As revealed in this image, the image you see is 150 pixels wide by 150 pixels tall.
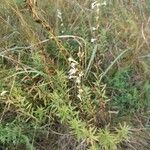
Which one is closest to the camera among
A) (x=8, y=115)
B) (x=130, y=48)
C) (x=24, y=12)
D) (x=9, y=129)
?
(x=9, y=129)

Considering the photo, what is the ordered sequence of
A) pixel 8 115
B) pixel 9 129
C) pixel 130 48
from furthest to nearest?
pixel 130 48 < pixel 8 115 < pixel 9 129

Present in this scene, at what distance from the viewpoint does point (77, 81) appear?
1.86m

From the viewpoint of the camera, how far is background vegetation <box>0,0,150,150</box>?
192 cm

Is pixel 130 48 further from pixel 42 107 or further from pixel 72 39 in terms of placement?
pixel 42 107

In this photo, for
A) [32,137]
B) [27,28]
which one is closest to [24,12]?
[27,28]

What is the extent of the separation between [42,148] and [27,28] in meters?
0.59

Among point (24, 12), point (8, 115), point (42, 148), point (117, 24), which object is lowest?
point (42, 148)

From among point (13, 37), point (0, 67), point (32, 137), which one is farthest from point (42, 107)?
Answer: point (13, 37)

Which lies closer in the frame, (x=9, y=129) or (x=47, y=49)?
(x=9, y=129)

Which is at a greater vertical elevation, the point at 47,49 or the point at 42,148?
the point at 47,49

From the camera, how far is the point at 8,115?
2072mm

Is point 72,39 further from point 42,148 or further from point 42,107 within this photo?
point 42,148

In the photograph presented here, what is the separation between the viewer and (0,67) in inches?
86.4

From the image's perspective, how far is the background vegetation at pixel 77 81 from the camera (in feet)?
6.30
